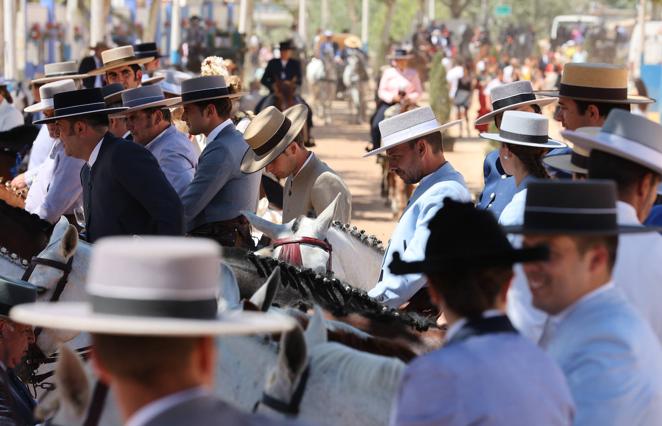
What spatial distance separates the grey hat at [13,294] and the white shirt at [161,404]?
8.38 feet

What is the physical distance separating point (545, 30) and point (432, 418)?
9451cm

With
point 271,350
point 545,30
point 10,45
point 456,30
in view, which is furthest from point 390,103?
point 545,30

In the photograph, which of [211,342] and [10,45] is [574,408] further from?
[10,45]

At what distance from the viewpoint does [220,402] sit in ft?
7.46

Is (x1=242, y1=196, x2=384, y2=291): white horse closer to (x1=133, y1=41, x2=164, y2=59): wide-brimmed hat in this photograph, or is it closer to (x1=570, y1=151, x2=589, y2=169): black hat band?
(x1=570, y1=151, x2=589, y2=169): black hat band

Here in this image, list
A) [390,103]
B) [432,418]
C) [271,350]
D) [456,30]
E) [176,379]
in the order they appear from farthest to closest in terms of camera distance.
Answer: [456,30], [390,103], [271,350], [432,418], [176,379]

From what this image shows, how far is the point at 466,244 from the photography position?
264 centimetres

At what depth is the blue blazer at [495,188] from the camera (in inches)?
235

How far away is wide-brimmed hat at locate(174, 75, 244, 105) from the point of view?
25.1 feet

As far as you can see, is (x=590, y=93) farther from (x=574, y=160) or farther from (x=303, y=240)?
(x=303, y=240)

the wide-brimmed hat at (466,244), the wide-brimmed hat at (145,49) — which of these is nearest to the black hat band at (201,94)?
the wide-brimmed hat at (466,244)

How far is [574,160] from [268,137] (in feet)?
7.88

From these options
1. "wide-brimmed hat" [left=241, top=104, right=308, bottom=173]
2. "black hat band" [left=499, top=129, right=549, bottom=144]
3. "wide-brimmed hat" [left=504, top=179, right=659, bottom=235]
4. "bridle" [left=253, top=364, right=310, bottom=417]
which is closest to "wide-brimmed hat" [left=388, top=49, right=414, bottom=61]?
"wide-brimmed hat" [left=241, top=104, right=308, bottom=173]

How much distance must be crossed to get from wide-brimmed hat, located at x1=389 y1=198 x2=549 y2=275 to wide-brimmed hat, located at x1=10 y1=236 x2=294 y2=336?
50 centimetres
